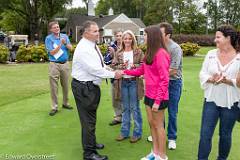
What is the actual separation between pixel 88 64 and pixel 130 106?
49.8 inches

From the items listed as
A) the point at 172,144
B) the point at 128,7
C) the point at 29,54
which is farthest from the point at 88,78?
the point at 128,7

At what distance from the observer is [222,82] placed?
4.00 metres

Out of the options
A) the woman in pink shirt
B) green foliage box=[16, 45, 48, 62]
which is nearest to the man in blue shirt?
the woman in pink shirt

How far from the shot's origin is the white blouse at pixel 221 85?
4.00 metres

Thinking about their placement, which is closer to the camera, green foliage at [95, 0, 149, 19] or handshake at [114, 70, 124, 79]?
handshake at [114, 70, 124, 79]

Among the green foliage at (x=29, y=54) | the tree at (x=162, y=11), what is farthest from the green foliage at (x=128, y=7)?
the green foliage at (x=29, y=54)

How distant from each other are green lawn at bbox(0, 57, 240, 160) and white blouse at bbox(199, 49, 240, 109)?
1.14 m

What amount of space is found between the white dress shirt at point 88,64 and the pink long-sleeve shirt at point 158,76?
1.91ft

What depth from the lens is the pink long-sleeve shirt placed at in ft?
14.1

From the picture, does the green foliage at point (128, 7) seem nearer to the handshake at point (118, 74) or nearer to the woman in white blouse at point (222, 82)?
the handshake at point (118, 74)

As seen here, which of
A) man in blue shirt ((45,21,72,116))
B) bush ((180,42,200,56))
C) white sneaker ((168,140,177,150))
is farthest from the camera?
bush ((180,42,200,56))

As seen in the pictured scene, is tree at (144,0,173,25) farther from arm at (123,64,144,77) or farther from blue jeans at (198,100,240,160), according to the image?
blue jeans at (198,100,240,160)

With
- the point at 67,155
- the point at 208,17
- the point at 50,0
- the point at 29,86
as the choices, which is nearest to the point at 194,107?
the point at 67,155

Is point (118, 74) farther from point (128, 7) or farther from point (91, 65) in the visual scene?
point (128, 7)
